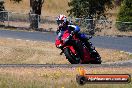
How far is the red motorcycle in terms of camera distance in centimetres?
1753

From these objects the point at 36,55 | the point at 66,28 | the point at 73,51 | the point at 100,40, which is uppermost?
the point at 66,28

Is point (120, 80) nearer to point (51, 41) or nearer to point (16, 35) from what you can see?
point (51, 41)

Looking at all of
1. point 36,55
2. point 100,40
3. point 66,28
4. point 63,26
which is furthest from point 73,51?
point 100,40

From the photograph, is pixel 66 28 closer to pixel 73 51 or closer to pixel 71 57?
pixel 73 51

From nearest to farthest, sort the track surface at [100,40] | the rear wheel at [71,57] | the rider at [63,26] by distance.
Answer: the rider at [63,26] < the rear wheel at [71,57] < the track surface at [100,40]

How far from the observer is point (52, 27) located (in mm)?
47438

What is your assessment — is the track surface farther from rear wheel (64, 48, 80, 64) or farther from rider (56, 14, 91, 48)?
rider (56, 14, 91, 48)

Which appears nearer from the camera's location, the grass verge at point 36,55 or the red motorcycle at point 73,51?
the red motorcycle at point 73,51

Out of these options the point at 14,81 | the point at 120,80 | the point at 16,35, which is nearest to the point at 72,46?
the point at 14,81

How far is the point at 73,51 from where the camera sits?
18141 millimetres

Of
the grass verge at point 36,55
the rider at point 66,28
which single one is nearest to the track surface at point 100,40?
the grass verge at point 36,55

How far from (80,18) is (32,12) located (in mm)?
5285

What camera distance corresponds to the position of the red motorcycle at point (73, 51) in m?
17.5

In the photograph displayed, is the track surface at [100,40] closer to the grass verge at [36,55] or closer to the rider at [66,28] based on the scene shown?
the grass verge at [36,55]
